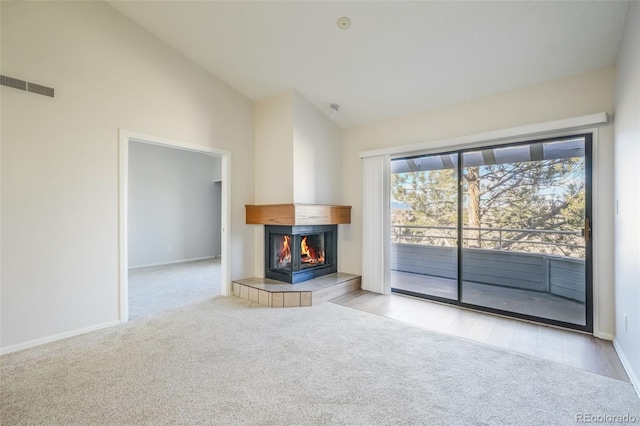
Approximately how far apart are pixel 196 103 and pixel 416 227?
12.4 feet

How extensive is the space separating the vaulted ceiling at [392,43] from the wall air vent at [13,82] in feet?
4.04

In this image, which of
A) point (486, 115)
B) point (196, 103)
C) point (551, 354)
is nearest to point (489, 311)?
point (551, 354)

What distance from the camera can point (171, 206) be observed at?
22.0 feet

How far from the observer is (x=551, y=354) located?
7.88 feet

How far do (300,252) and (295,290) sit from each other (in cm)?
59

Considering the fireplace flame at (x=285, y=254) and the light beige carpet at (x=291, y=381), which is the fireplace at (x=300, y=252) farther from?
the light beige carpet at (x=291, y=381)

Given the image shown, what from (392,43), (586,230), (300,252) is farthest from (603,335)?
(392,43)

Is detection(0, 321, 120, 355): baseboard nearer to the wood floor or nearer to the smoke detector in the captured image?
the wood floor

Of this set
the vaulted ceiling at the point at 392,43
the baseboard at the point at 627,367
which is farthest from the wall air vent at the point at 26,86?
the baseboard at the point at 627,367

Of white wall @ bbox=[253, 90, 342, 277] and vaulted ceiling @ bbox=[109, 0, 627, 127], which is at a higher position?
vaulted ceiling @ bbox=[109, 0, 627, 127]

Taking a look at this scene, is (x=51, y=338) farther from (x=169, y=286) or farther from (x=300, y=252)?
(x=300, y=252)

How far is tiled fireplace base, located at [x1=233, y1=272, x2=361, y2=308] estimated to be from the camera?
11.7ft

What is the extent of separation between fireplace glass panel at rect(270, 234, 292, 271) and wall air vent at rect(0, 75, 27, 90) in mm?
2948

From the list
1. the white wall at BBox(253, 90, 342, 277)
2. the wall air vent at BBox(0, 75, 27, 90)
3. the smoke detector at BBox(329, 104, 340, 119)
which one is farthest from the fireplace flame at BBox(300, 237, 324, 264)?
the wall air vent at BBox(0, 75, 27, 90)
